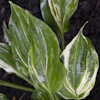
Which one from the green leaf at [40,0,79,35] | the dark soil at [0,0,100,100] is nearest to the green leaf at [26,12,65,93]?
the green leaf at [40,0,79,35]

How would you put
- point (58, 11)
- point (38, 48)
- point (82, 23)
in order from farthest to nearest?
point (82, 23), point (58, 11), point (38, 48)

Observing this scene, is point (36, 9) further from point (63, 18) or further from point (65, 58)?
point (65, 58)

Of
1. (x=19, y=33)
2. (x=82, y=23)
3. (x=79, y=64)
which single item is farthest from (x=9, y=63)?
(x=82, y=23)

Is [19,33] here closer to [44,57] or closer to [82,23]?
[44,57]

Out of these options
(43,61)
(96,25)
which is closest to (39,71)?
(43,61)

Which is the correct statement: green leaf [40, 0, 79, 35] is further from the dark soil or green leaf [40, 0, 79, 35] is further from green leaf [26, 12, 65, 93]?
the dark soil
